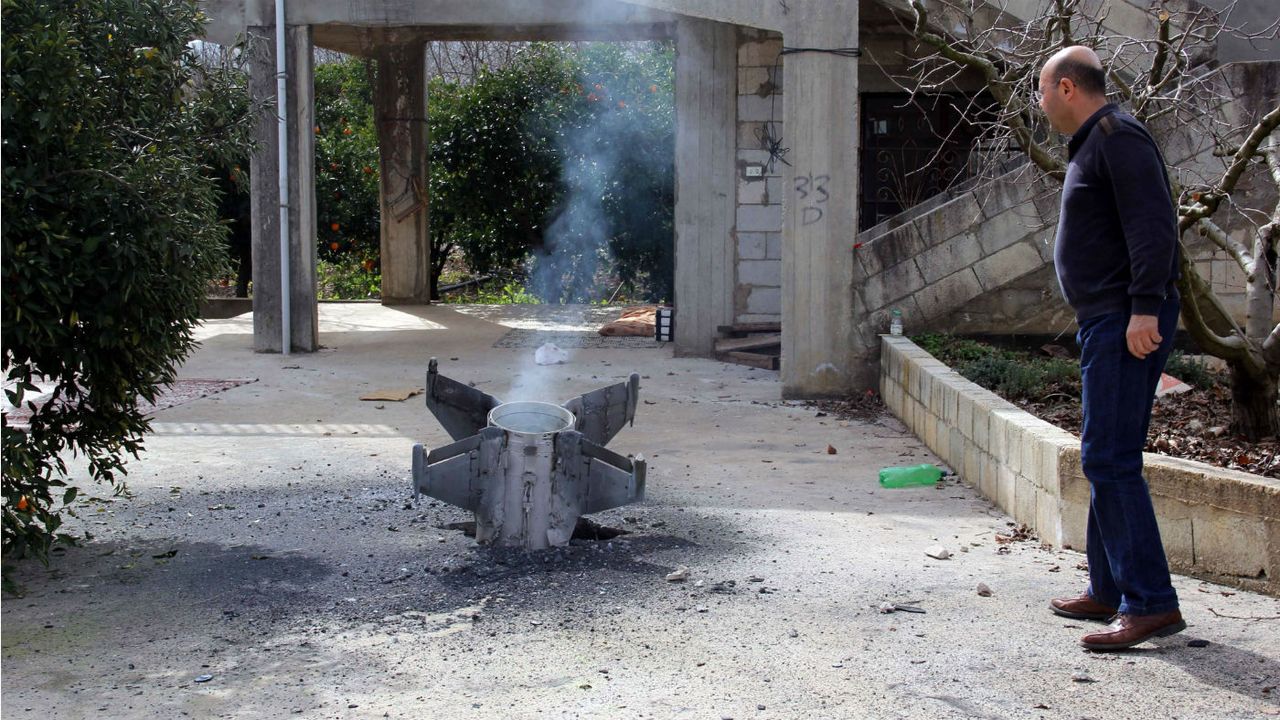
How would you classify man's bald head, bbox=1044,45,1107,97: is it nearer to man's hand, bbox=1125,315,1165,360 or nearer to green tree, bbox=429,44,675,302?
man's hand, bbox=1125,315,1165,360

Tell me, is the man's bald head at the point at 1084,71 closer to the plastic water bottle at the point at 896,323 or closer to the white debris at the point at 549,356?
the plastic water bottle at the point at 896,323

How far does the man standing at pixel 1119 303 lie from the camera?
3.96 m

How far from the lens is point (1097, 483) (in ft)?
13.5

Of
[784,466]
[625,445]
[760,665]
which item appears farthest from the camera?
[625,445]

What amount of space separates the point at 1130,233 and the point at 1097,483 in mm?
819

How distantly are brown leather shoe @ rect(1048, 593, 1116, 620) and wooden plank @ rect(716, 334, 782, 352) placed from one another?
767 centimetres

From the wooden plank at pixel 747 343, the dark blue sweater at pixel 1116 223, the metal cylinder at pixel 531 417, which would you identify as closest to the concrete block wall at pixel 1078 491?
the dark blue sweater at pixel 1116 223

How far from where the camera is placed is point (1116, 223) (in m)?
4.11

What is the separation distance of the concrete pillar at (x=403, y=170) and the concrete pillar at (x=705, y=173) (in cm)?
585

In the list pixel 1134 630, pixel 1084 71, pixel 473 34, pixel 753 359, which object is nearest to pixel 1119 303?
pixel 1084 71

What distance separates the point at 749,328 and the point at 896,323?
3.03 m

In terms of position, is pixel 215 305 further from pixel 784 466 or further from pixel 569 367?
pixel 784 466

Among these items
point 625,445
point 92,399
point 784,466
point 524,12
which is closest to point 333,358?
point 524,12

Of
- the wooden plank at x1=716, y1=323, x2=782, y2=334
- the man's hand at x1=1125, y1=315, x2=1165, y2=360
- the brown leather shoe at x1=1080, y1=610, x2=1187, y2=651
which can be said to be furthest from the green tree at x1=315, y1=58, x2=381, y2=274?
the brown leather shoe at x1=1080, y1=610, x2=1187, y2=651
